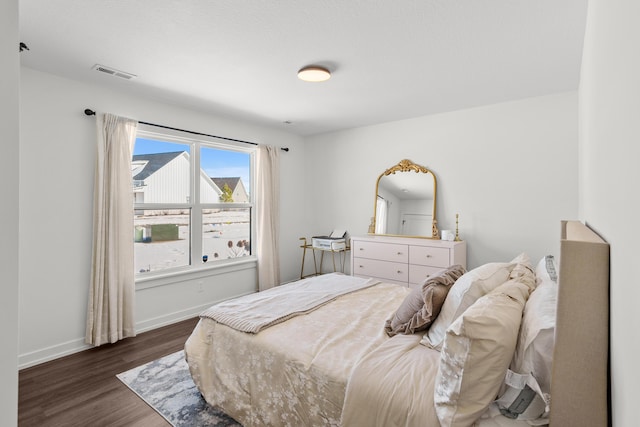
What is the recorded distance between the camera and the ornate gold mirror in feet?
13.7

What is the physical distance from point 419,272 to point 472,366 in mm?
2731

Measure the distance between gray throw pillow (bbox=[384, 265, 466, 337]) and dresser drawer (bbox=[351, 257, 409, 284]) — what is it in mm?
1984

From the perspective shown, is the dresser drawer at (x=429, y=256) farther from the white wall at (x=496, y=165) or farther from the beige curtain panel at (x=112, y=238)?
the beige curtain panel at (x=112, y=238)

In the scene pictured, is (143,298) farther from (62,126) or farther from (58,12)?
(58,12)

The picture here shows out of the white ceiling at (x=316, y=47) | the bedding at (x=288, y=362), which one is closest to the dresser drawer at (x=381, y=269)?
the bedding at (x=288, y=362)

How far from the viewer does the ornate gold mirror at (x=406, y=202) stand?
417 cm

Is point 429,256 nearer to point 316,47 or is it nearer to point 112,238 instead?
point 316,47

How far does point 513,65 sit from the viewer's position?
105 inches

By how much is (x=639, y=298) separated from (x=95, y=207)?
146 inches

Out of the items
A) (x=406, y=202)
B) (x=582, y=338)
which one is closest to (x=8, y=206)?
(x=582, y=338)

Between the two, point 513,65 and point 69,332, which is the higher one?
point 513,65

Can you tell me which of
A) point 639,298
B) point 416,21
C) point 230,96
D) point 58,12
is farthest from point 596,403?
point 230,96

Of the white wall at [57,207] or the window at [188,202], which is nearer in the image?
the white wall at [57,207]

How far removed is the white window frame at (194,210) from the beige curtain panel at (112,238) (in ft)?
0.84
